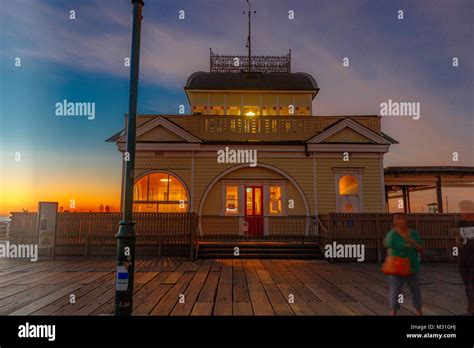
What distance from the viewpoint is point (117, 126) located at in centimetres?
1603

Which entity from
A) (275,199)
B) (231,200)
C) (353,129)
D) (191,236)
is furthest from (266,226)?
(353,129)

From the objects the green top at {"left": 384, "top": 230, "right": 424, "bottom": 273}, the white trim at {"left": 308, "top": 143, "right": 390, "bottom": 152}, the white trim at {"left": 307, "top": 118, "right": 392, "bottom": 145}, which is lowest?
the green top at {"left": 384, "top": 230, "right": 424, "bottom": 273}

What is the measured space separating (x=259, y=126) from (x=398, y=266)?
12.3 metres

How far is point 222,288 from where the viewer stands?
7.13 m

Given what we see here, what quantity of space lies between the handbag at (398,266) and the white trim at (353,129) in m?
11.2

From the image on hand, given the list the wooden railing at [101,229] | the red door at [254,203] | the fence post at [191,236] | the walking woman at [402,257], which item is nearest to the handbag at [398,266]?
the walking woman at [402,257]

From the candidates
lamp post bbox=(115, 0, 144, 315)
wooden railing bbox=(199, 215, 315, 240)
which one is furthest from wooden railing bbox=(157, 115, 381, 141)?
lamp post bbox=(115, 0, 144, 315)

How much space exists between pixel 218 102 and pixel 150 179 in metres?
7.13

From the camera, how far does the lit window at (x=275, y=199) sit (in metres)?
15.4

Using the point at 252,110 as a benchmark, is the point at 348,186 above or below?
below

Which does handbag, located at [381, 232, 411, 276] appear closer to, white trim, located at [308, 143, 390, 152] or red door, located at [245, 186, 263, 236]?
red door, located at [245, 186, 263, 236]

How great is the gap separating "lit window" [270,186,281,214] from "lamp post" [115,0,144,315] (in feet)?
36.6

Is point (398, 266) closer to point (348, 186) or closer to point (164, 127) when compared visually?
point (348, 186)

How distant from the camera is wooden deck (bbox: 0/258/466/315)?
5477 millimetres
